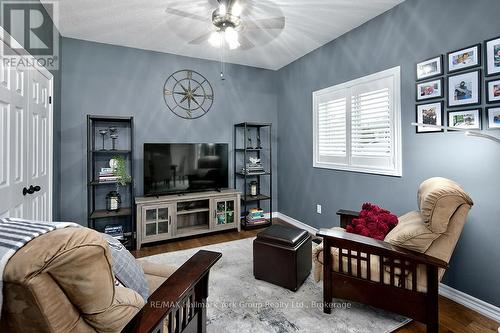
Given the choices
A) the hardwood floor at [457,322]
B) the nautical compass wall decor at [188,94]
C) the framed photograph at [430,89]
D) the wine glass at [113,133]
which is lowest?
the hardwood floor at [457,322]

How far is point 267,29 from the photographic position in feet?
10.1

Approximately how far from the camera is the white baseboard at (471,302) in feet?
6.33

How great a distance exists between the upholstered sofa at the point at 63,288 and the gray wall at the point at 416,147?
8.17 ft

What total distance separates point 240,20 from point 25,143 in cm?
222

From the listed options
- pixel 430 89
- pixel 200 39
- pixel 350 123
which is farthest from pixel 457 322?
pixel 200 39

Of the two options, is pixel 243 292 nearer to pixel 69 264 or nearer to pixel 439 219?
pixel 439 219

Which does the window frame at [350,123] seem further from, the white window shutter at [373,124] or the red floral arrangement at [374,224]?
the red floral arrangement at [374,224]

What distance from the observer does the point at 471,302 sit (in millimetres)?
2061

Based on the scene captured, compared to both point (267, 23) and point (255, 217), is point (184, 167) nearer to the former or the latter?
point (255, 217)

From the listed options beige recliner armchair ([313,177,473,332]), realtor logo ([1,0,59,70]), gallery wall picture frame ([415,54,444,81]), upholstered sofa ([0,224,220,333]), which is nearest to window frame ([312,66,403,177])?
gallery wall picture frame ([415,54,444,81])

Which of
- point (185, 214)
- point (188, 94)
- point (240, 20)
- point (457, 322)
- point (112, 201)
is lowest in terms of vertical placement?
point (457, 322)

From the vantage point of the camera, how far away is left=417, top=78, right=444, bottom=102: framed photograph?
226 cm

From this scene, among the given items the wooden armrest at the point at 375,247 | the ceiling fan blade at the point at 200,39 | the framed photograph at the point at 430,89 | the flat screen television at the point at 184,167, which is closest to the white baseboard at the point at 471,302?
the wooden armrest at the point at 375,247

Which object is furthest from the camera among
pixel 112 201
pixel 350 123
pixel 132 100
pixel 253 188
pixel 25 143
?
pixel 253 188
